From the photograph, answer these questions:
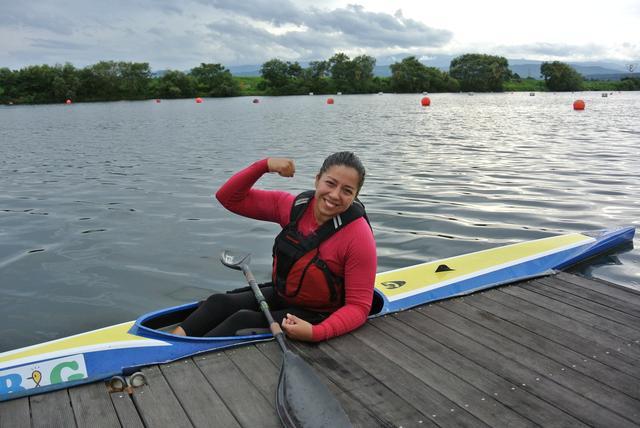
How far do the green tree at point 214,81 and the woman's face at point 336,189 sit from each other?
7399cm

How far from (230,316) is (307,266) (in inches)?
23.4

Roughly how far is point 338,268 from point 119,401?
133 cm

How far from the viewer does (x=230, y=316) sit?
10.4ft

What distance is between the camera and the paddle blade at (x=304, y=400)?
2.35m

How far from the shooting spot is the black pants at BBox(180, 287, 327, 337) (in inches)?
123

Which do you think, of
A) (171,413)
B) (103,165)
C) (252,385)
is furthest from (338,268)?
(103,165)

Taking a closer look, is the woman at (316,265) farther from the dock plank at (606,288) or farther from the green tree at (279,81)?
the green tree at (279,81)

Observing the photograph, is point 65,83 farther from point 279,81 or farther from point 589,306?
point 589,306

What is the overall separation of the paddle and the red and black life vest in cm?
40

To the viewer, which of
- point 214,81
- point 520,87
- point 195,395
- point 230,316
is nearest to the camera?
point 195,395

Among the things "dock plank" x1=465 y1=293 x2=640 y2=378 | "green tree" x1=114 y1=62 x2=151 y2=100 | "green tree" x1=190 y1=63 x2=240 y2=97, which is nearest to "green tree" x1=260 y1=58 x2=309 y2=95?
"green tree" x1=190 y1=63 x2=240 y2=97

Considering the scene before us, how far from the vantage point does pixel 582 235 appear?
5684 mm

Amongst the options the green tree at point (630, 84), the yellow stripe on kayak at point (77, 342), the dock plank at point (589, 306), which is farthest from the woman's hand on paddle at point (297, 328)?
the green tree at point (630, 84)

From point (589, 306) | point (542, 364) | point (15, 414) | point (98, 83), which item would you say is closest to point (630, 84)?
point (98, 83)
